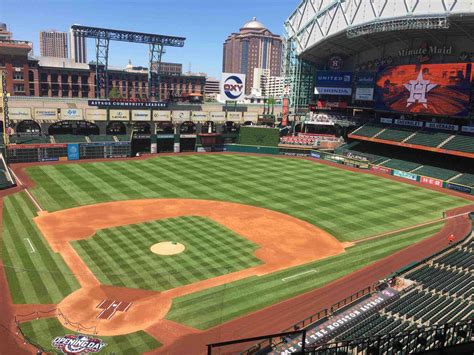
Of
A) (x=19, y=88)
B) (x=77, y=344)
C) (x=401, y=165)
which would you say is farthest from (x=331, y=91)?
(x=19, y=88)

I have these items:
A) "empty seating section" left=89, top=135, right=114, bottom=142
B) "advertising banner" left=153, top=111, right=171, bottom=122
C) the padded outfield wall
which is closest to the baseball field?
"empty seating section" left=89, top=135, right=114, bottom=142

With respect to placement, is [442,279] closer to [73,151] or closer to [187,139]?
[73,151]

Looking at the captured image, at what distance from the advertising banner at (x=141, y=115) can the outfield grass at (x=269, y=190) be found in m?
11.9

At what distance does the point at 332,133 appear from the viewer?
103 metres

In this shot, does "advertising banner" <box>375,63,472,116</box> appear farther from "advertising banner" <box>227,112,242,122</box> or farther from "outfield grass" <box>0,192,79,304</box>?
"outfield grass" <box>0,192,79,304</box>

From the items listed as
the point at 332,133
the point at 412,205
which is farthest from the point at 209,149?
the point at 412,205

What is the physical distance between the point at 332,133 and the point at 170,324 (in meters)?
85.4

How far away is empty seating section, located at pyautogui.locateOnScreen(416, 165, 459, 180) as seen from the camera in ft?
223

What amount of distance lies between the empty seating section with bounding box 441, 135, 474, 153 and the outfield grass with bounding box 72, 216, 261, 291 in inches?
1904

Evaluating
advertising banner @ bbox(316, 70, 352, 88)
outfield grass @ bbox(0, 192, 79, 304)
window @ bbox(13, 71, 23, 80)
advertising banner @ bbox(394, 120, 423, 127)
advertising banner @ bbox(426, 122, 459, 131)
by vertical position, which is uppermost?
window @ bbox(13, 71, 23, 80)

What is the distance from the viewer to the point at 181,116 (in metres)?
90.5

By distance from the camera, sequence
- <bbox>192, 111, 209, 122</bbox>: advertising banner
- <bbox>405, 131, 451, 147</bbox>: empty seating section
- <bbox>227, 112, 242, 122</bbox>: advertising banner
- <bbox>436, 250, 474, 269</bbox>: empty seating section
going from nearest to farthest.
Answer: <bbox>436, 250, 474, 269</bbox>: empty seating section
<bbox>405, 131, 451, 147</bbox>: empty seating section
<bbox>192, 111, 209, 122</bbox>: advertising banner
<bbox>227, 112, 242, 122</bbox>: advertising banner

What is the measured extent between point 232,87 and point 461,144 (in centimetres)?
5076

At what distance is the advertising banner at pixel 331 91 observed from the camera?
97.9 metres
